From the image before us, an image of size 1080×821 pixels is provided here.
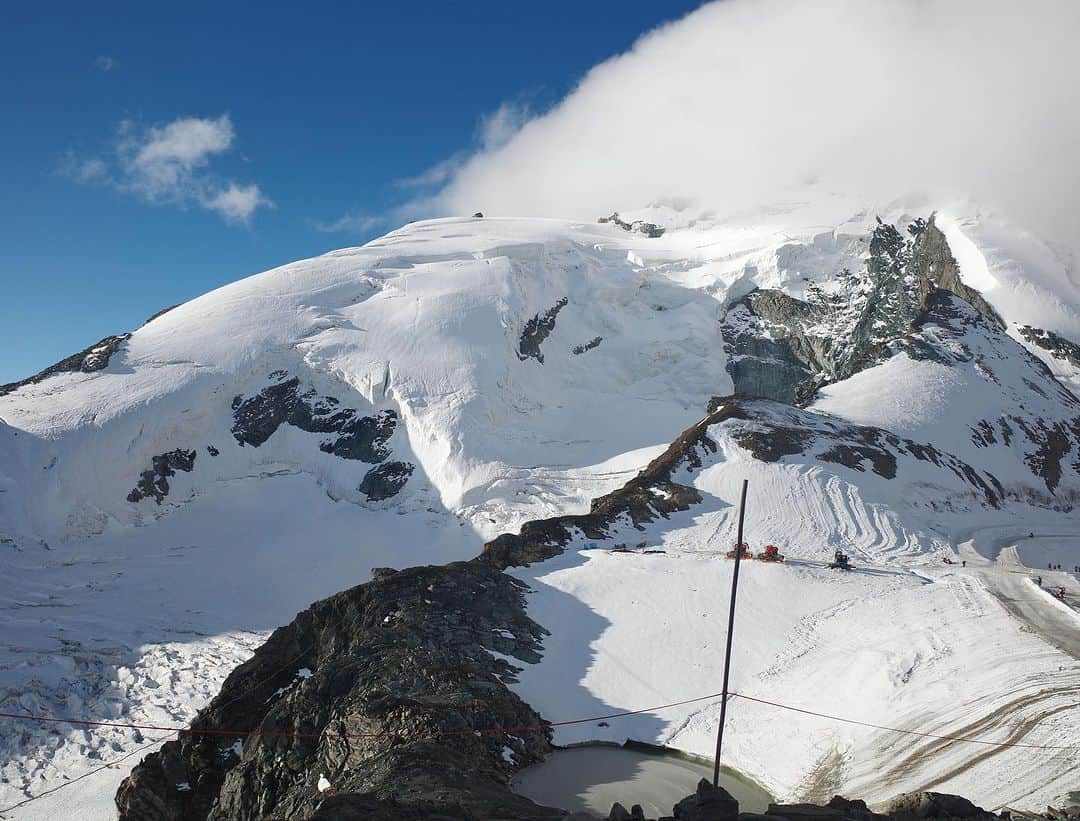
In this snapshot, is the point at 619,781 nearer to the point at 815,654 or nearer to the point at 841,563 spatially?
the point at 815,654

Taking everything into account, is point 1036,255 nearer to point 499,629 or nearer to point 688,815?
point 499,629

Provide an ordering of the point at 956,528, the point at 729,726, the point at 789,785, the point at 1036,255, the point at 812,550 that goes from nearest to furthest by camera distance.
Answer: the point at 789,785
the point at 729,726
the point at 812,550
the point at 956,528
the point at 1036,255

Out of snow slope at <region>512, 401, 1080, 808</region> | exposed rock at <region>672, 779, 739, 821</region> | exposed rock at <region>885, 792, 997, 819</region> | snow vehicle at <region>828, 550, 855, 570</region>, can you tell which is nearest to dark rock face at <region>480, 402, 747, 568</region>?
snow slope at <region>512, 401, 1080, 808</region>

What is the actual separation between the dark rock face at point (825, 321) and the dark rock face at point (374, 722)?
50.8 m

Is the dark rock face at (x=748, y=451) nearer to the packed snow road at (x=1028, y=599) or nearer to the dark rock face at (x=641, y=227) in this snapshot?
the packed snow road at (x=1028, y=599)

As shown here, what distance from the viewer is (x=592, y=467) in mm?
55312

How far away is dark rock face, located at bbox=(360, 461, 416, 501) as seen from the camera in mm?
54031

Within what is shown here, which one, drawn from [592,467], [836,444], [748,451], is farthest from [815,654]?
[592,467]

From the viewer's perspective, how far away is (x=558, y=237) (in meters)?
91.6

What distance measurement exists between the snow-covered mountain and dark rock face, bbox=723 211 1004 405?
0.36m

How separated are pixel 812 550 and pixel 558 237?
2492 inches

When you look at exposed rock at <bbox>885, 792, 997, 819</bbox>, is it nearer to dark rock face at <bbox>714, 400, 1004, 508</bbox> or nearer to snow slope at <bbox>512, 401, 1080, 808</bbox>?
snow slope at <bbox>512, 401, 1080, 808</bbox>

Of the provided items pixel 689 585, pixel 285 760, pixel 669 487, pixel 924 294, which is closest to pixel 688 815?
pixel 285 760

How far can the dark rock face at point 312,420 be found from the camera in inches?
2264
